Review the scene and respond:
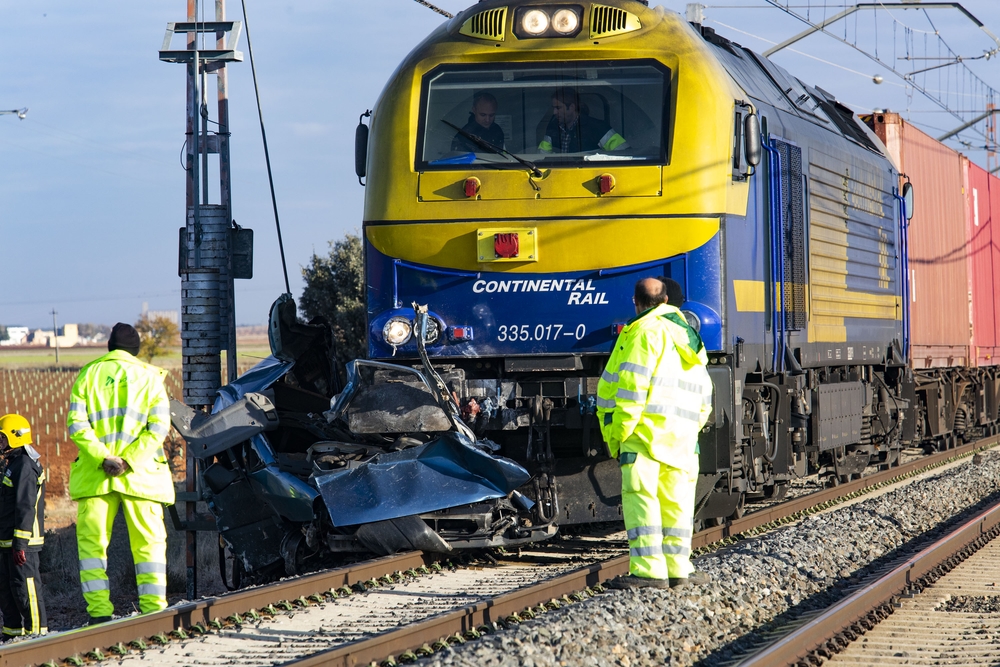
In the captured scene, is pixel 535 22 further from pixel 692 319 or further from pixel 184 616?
pixel 184 616

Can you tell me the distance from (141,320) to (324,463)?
90.7 metres

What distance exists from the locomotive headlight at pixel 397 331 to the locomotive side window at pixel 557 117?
108 cm

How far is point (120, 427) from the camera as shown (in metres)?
7.05

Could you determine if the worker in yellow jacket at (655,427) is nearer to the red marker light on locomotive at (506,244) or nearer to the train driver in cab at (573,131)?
the red marker light on locomotive at (506,244)

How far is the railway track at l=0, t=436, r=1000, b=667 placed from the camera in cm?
575

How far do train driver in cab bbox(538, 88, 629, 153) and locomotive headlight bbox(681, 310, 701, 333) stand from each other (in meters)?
1.22

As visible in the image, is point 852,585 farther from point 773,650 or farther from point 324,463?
point 324,463

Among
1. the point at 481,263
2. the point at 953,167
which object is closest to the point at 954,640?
the point at 481,263

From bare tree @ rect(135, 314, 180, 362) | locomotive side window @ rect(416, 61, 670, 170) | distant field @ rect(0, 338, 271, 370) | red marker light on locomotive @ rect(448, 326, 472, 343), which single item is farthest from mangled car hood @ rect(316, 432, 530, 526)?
bare tree @ rect(135, 314, 180, 362)

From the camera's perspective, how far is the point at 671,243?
27.3 feet

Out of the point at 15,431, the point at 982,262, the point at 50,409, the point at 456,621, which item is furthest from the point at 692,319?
the point at 50,409

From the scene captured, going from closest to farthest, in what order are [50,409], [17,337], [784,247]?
[784,247]
[50,409]
[17,337]

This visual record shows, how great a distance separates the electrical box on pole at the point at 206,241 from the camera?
10586mm

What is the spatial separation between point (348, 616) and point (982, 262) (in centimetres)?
1609
